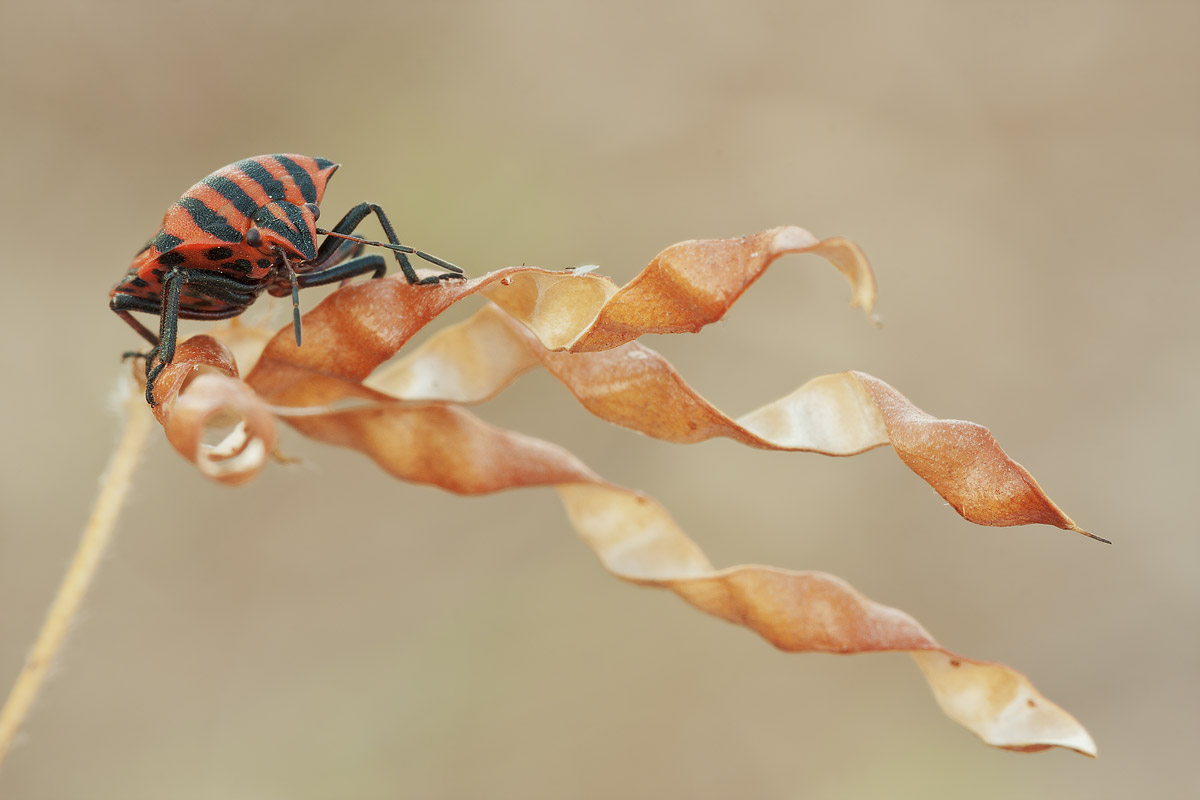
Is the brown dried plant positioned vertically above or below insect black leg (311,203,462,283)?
below

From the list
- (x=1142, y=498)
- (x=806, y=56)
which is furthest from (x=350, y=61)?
(x=1142, y=498)

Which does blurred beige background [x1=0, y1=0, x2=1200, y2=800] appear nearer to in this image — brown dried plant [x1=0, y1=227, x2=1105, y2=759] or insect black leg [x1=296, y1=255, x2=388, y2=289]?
insect black leg [x1=296, y1=255, x2=388, y2=289]

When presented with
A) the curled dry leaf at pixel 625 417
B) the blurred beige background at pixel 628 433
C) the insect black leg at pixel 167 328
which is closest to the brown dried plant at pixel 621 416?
the curled dry leaf at pixel 625 417

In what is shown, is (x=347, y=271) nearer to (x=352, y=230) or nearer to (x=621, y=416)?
(x=352, y=230)

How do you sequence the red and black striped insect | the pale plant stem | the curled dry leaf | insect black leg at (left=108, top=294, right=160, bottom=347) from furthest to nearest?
insect black leg at (left=108, top=294, right=160, bottom=347), the red and black striped insect, the pale plant stem, the curled dry leaf

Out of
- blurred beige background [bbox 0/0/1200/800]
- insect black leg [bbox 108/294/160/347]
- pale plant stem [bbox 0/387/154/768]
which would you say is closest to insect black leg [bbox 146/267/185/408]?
insect black leg [bbox 108/294/160/347]

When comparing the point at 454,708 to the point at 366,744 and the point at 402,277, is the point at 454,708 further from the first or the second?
the point at 402,277
